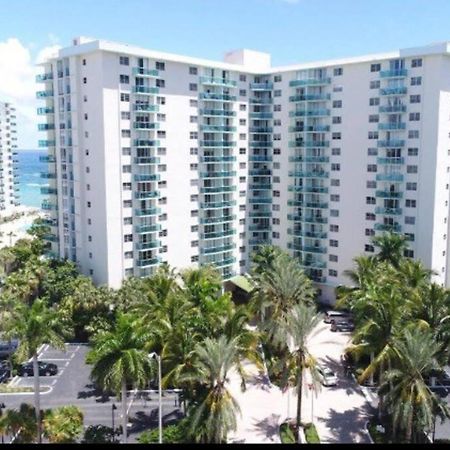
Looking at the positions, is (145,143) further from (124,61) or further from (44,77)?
(44,77)

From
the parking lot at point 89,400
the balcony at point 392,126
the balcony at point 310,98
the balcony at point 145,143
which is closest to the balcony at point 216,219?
the balcony at point 145,143

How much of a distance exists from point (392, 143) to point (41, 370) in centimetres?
4426

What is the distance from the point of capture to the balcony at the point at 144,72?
189 ft

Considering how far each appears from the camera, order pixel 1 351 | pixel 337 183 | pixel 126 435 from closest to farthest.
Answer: pixel 126 435, pixel 1 351, pixel 337 183

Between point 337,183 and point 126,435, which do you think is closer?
point 126,435

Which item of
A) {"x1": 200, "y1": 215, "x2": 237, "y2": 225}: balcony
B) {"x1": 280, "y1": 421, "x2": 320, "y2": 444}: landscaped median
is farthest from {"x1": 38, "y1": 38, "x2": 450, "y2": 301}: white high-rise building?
{"x1": 280, "y1": 421, "x2": 320, "y2": 444}: landscaped median

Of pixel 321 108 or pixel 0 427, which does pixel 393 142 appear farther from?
pixel 0 427

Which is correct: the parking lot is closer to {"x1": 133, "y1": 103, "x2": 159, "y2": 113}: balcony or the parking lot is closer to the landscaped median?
the landscaped median

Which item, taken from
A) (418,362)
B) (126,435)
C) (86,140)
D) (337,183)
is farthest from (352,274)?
(86,140)

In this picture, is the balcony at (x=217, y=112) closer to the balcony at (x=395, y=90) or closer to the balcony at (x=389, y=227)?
the balcony at (x=395, y=90)

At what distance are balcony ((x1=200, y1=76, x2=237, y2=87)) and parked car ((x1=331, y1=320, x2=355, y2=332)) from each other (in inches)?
1244

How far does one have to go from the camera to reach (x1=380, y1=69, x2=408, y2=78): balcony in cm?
5925

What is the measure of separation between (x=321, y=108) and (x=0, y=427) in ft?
165

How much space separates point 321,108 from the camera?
216 feet
